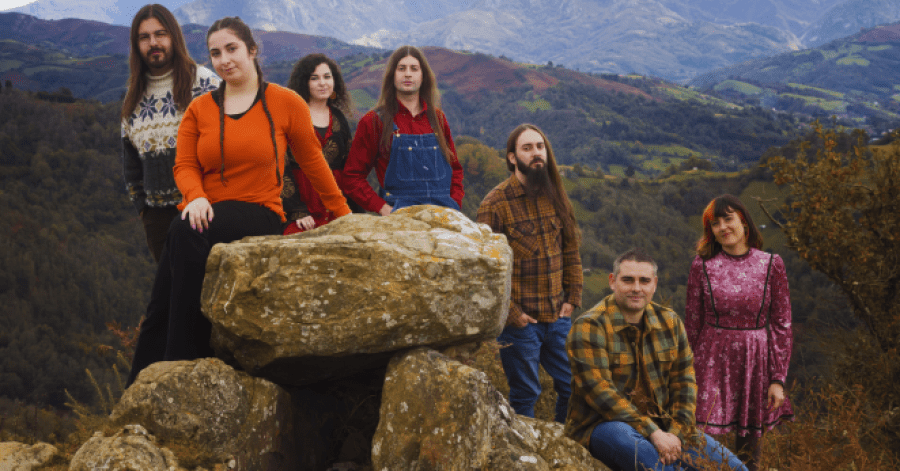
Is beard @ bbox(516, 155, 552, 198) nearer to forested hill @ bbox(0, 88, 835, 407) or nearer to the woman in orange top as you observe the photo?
the woman in orange top

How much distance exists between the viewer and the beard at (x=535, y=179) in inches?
177

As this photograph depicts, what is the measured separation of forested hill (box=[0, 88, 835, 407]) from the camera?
3188cm

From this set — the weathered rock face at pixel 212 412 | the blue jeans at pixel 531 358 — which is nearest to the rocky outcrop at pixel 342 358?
the weathered rock face at pixel 212 412

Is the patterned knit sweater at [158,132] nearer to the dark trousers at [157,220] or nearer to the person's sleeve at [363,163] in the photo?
the dark trousers at [157,220]

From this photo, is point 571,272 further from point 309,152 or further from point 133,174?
point 133,174

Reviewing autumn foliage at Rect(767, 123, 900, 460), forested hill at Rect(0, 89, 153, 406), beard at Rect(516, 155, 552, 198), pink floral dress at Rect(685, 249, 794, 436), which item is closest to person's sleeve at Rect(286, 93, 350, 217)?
beard at Rect(516, 155, 552, 198)

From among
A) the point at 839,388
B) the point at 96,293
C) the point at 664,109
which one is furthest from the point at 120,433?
the point at 664,109

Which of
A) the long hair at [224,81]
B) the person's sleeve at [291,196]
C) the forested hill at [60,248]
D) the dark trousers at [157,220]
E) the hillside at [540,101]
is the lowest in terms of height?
the forested hill at [60,248]

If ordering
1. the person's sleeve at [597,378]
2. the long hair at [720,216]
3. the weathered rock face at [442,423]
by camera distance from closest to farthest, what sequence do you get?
the weathered rock face at [442,423] < the person's sleeve at [597,378] < the long hair at [720,216]

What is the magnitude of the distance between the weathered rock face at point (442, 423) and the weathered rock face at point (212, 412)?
651 mm

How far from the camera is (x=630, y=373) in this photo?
371cm

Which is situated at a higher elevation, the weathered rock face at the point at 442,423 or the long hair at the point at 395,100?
the long hair at the point at 395,100

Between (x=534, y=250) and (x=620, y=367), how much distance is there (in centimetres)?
117

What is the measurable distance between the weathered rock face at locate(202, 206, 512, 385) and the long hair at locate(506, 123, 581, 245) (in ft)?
4.37
